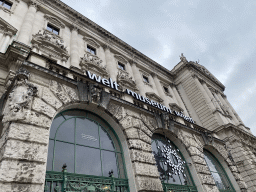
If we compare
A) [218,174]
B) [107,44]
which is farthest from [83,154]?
[107,44]

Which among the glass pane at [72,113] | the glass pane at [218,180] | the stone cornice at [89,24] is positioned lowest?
the glass pane at [218,180]

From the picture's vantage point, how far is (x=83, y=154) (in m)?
9.14

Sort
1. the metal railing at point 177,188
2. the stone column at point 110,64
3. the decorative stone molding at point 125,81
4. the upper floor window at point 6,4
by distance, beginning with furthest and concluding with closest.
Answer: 1. the decorative stone molding at point 125,81
2. the stone column at point 110,64
3. the upper floor window at point 6,4
4. the metal railing at point 177,188

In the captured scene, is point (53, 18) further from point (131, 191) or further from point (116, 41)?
point (131, 191)

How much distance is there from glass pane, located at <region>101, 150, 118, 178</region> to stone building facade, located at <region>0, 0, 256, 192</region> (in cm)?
6

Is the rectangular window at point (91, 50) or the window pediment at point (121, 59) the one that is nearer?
the rectangular window at point (91, 50)

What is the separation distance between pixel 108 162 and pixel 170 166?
4962 mm

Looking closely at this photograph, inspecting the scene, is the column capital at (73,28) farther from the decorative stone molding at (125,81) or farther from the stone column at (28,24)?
the decorative stone molding at (125,81)

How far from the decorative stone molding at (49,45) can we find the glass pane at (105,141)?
8759 millimetres

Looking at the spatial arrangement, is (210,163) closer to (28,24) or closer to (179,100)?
(179,100)

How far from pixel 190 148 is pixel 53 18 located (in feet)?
60.0

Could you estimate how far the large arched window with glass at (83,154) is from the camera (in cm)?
785

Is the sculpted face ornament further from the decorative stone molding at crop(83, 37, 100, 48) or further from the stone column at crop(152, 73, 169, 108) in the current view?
the decorative stone molding at crop(83, 37, 100, 48)

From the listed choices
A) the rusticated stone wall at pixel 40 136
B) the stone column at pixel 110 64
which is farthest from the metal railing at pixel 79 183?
the stone column at pixel 110 64
